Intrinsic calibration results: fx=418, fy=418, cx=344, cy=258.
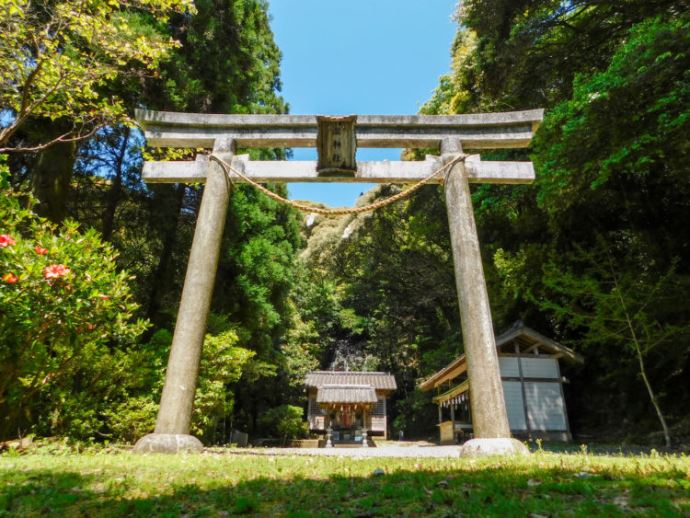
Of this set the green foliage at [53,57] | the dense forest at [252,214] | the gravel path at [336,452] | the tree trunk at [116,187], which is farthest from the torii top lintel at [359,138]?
the tree trunk at [116,187]

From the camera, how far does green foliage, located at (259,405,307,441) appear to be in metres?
18.5

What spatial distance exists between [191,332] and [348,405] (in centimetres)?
1795

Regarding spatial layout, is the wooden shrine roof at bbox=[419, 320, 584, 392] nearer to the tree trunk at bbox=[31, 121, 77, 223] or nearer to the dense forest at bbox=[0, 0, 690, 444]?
the dense forest at bbox=[0, 0, 690, 444]

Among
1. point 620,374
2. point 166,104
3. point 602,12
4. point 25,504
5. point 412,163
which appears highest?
point 602,12

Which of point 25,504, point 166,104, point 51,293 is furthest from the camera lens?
point 166,104

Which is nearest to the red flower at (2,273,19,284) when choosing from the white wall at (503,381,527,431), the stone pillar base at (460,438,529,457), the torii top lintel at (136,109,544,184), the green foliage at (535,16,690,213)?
the torii top lintel at (136,109,544,184)

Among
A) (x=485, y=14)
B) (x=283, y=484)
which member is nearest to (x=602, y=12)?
(x=485, y=14)

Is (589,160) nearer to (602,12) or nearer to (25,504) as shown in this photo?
(602,12)

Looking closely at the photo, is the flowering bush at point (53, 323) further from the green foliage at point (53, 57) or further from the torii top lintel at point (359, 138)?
the torii top lintel at point (359, 138)

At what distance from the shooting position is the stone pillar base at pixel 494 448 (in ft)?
14.0

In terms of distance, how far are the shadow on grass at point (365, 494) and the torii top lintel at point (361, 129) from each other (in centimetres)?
462

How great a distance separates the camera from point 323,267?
89.9 feet

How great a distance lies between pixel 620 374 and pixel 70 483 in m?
14.5

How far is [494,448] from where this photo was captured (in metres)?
4.32
